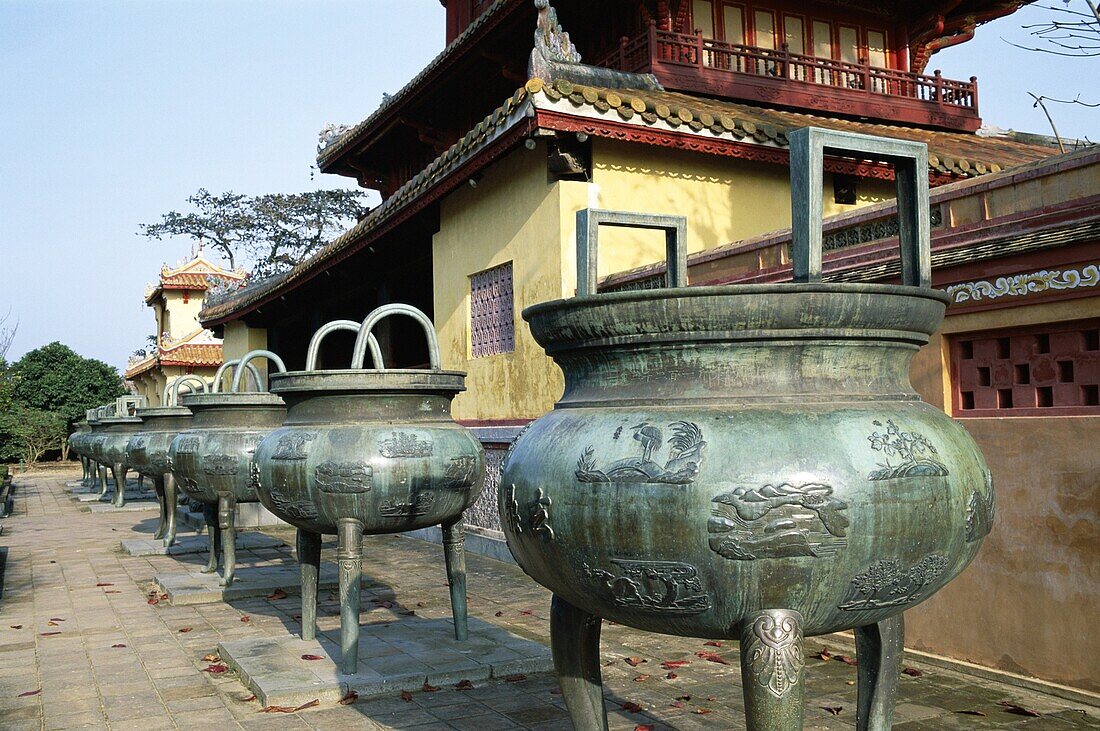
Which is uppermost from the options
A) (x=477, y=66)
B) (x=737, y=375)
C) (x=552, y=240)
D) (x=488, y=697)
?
(x=477, y=66)

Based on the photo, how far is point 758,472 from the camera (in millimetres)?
1992

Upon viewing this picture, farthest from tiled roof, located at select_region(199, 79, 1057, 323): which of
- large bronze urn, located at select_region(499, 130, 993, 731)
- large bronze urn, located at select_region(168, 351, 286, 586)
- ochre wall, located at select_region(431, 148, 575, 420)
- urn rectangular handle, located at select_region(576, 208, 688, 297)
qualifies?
large bronze urn, located at select_region(499, 130, 993, 731)

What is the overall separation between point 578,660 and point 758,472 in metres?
0.97

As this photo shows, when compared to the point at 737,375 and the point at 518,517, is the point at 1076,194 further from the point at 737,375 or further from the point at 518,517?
the point at 518,517

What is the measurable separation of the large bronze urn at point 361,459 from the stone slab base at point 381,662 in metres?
0.22

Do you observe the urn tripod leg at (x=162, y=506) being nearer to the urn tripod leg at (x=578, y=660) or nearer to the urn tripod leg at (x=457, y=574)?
the urn tripod leg at (x=457, y=574)

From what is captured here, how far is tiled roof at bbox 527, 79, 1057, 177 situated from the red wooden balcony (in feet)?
0.74

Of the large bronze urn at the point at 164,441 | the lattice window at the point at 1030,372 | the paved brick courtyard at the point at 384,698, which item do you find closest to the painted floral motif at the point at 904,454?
the paved brick courtyard at the point at 384,698

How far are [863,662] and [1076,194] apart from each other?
2.72 metres

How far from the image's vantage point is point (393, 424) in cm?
511

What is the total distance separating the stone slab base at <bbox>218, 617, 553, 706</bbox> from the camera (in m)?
4.65

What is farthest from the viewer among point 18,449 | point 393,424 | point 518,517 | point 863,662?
point 18,449

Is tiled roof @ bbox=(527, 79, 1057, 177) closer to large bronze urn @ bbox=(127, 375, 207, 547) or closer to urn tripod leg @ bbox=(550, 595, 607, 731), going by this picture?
large bronze urn @ bbox=(127, 375, 207, 547)

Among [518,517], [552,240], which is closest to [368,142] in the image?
[552,240]
